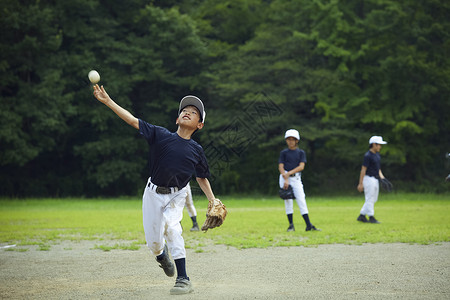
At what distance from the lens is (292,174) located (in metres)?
13.0

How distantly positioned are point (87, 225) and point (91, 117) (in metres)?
20.5

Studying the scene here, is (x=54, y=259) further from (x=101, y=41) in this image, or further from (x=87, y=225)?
(x=101, y=41)

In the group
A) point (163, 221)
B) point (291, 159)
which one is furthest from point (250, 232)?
point (163, 221)

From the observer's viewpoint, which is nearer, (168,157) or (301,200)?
(168,157)

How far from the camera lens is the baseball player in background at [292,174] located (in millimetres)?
12789

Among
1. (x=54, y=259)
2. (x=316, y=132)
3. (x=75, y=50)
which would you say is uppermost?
(x=75, y=50)

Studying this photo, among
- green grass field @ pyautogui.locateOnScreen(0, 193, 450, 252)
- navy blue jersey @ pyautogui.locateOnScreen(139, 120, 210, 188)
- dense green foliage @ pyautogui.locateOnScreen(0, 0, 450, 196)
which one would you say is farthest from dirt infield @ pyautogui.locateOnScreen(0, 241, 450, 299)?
dense green foliage @ pyautogui.locateOnScreen(0, 0, 450, 196)

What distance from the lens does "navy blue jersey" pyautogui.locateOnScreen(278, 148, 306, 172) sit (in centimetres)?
1305

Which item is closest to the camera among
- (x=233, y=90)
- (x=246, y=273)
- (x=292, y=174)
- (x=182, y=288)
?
(x=182, y=288)

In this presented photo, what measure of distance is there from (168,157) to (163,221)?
73 centimetres

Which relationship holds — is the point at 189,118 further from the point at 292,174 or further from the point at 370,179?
the point at 370,179

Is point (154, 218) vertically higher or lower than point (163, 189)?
lower

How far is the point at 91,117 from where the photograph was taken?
115 ft

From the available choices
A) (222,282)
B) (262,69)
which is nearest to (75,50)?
(262,69)
